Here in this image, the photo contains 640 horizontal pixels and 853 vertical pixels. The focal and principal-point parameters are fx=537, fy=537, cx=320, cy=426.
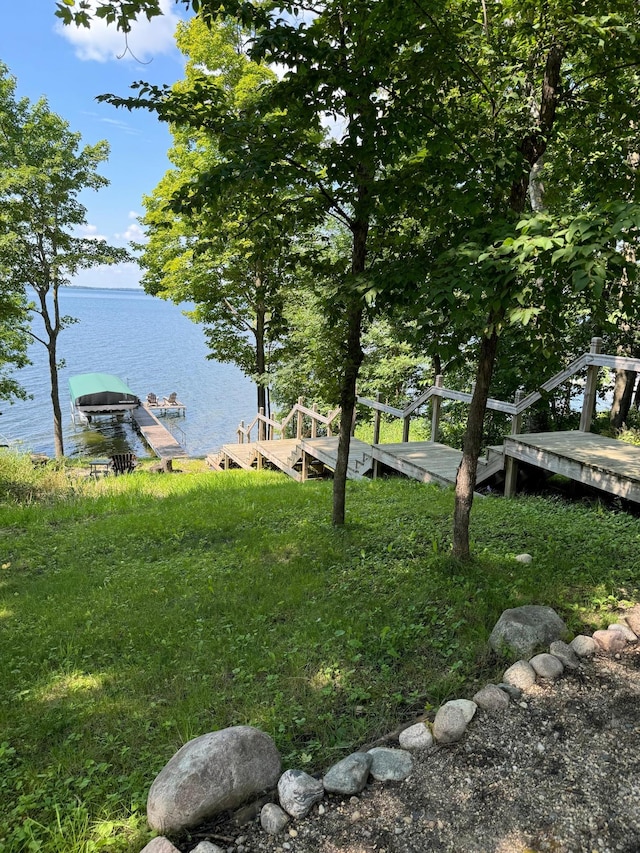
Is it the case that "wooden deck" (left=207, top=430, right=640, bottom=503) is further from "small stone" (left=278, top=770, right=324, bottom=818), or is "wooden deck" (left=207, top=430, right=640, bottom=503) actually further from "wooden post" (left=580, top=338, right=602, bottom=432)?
"small stone" (left=278, top=770, right=324, bottom=818)

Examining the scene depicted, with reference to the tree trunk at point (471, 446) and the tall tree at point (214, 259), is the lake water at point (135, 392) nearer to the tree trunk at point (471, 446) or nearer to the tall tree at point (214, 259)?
the tall tree at point (214, 259)

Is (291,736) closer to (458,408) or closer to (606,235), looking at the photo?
(606,235)

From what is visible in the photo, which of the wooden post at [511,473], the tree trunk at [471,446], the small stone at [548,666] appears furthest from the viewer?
the wooden post at [511,473]

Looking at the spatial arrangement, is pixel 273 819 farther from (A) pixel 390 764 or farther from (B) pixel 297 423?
(B) pixel 297 423

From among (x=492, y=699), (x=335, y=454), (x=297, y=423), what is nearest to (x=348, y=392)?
(x=492, y=699)

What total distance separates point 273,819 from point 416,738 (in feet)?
2.67

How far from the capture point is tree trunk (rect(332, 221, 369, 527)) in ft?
16.5

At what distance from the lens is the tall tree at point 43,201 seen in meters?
13.6

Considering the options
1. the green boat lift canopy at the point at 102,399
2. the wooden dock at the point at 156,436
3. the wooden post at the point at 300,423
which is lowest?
the wooden dock at the point at 156,436

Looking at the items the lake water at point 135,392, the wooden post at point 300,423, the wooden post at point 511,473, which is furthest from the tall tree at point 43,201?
the wooden post at point 511,473

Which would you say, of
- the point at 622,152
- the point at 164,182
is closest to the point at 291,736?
the point at 622,152

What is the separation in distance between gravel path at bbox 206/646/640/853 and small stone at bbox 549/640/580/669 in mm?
295

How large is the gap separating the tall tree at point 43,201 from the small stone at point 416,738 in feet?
47.3

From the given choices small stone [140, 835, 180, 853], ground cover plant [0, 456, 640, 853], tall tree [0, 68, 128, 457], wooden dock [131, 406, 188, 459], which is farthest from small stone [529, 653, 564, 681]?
wooden dock [131, 406, 188, 459]
